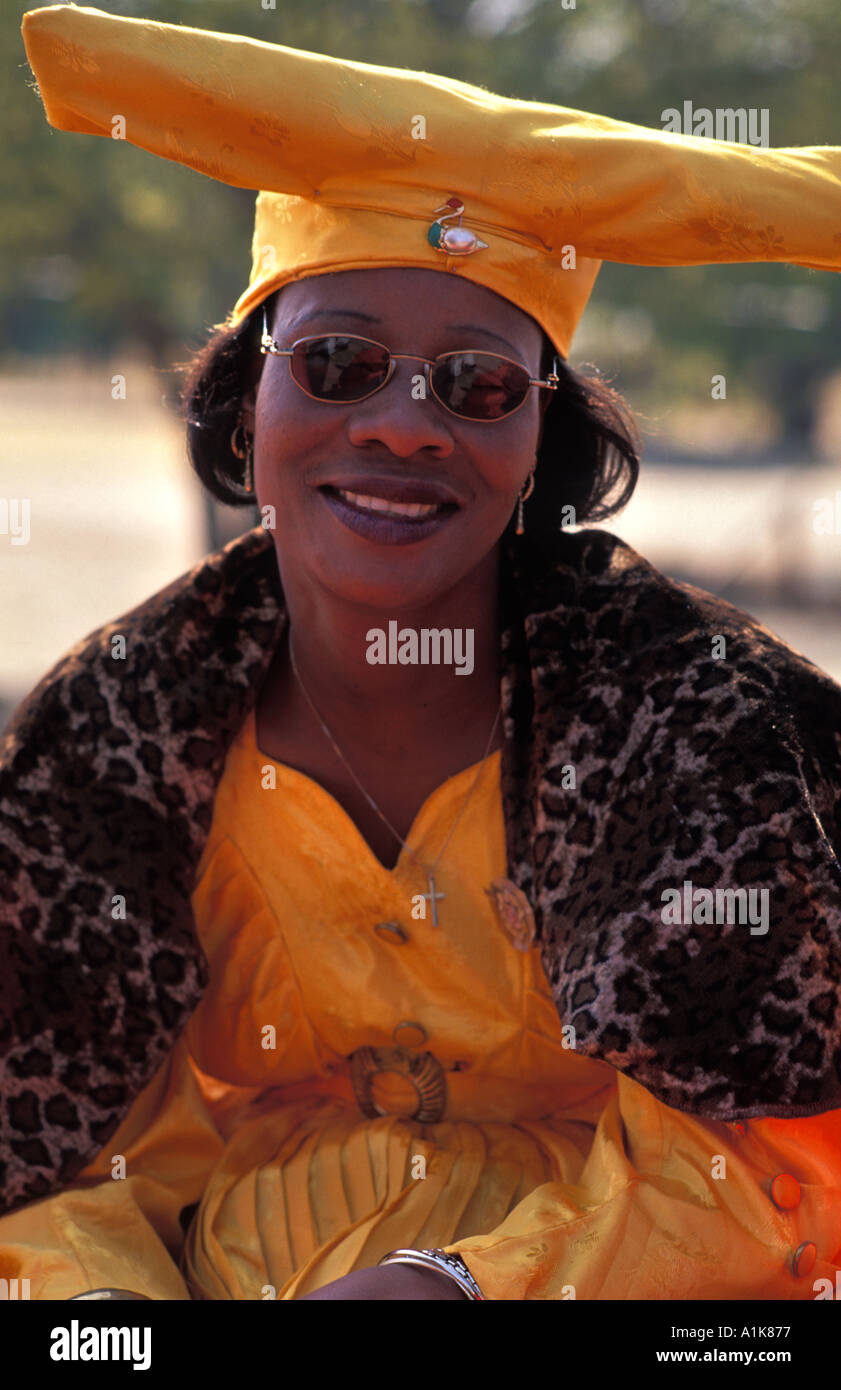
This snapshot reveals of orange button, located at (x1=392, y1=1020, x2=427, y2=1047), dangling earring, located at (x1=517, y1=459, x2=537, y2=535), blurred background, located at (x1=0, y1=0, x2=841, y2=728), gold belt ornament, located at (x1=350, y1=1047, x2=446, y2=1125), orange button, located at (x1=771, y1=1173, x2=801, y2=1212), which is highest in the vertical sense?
blurred background, located at (x1=0, y1=0, x2=841, y2=728)

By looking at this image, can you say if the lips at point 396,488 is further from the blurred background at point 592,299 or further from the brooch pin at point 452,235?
the blurred background at point 592,299

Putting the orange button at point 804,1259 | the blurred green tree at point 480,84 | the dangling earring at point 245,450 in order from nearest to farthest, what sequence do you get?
the orange button at point 804,1259
the dangling earring at point 245,450
the blurred green tree at point 480,84

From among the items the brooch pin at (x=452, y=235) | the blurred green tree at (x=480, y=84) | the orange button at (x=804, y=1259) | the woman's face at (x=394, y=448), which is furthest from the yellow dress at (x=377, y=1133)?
the blurred green tree at (x=480, y=84)

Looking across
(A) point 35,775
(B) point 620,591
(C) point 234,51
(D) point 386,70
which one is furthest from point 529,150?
(A) point 35,775

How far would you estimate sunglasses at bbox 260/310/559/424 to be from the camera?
6.83ft

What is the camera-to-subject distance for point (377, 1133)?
2283mm

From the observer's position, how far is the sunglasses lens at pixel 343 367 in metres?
2.08

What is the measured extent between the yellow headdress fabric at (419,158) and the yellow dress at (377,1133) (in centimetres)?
77

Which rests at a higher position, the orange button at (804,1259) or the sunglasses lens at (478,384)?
the sunglasses lens at (478,384)

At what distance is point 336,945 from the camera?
2.32 m

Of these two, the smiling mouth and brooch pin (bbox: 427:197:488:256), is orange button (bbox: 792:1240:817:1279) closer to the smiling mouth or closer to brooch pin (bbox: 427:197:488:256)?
the smiling mouth

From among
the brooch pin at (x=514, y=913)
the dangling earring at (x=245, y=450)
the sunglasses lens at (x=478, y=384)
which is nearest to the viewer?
the sunglasses lens at (x=478, y=384)

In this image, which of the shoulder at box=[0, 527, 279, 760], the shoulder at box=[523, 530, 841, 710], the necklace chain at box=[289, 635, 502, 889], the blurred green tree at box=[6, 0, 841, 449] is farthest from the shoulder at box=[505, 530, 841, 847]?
the blurred green tree at box=[6, 0, 841, 449]

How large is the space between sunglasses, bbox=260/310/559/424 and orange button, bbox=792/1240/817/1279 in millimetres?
1145
